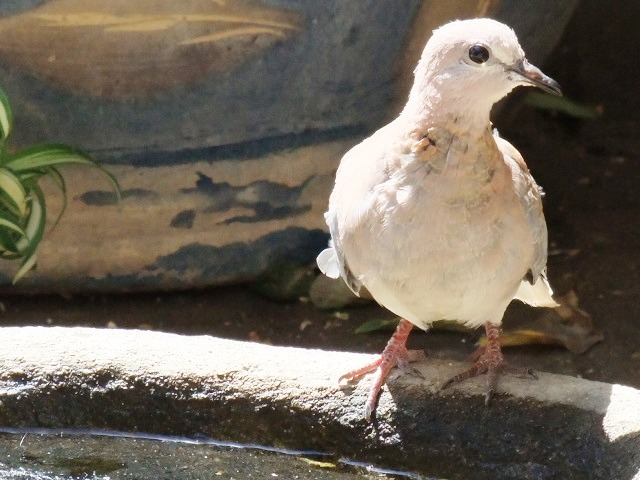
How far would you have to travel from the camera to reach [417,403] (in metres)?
2.56

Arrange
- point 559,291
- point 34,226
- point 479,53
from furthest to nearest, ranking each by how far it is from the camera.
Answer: point 559,291 → point 34,226 → point 479,53

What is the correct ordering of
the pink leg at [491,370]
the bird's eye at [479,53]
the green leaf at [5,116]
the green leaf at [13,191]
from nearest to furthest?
the bird's eye at [479,53]
the pink leg at [491,370]
the green leaf at [5,116]
the green leaf at [13,191]

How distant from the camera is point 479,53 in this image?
7.43 ft

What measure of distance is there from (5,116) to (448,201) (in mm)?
1543

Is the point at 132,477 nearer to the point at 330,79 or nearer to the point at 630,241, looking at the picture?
the point at 330,79

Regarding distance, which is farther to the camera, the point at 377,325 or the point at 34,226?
the point at 377,325

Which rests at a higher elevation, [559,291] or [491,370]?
[491,370]

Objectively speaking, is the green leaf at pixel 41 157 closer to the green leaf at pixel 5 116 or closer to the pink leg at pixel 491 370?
the green leaf at pixel 5 116

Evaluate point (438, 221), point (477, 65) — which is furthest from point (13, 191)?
point (477, 65)

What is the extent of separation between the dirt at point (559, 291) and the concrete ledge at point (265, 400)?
49.0 inches

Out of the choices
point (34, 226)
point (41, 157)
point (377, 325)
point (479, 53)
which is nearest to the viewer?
point (479, 53)

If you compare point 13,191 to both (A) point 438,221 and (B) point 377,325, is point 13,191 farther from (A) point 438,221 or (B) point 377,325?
(A) point 438,221

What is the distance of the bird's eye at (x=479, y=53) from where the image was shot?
2.26m

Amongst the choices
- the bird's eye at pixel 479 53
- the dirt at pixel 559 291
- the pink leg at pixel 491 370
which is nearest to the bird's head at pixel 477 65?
the bird's eye at pixel 479 53
